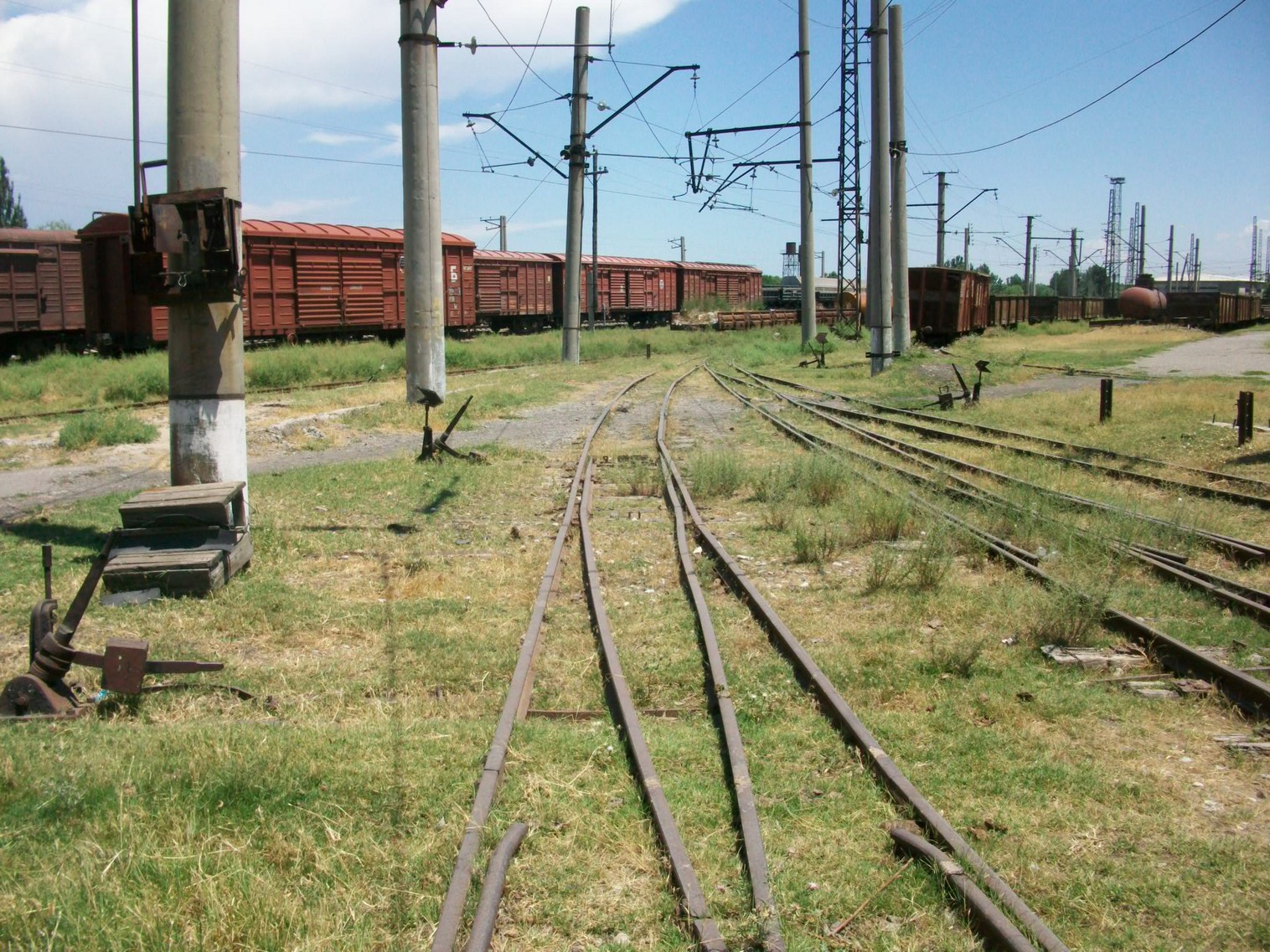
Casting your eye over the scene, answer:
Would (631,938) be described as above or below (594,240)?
below

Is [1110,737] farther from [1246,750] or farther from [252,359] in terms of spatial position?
[252,359]

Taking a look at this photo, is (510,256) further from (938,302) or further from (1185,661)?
(1185,661)

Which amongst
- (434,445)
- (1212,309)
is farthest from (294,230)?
(1212,309)

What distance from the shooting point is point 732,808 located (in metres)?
4.02

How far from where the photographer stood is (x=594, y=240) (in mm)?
42438

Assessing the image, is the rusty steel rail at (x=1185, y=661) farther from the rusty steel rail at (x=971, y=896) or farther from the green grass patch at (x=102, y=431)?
the green grass patch at (x=102, y=431)

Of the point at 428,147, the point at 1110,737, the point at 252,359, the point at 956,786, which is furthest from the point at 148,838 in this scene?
the point at 252,359

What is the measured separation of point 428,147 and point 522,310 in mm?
25633

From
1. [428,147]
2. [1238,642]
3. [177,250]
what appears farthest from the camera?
[428,147]

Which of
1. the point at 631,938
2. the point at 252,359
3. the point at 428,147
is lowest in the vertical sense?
the point at 631,938

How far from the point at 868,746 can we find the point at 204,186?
6.27m

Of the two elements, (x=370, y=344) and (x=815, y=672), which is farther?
(x=370, y=344)

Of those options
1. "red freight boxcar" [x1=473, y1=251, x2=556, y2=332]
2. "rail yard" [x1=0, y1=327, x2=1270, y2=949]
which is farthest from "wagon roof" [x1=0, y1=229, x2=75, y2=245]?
"rail yard" [x1=0, y1=327, x2=1270, y2=949]

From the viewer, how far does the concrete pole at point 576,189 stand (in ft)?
84.6
